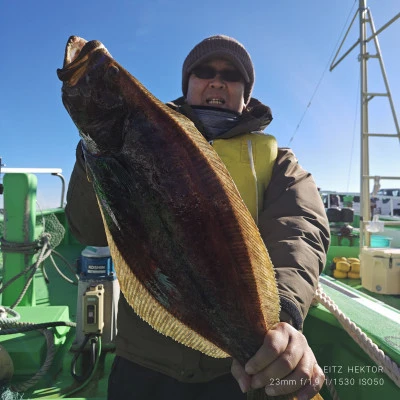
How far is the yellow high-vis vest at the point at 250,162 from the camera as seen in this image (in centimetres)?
206

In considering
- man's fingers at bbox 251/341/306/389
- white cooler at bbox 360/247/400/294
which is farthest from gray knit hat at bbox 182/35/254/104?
white cooler at bbox 360/247/400/294

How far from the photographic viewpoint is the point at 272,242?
5.64ft

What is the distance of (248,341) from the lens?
4.02ft

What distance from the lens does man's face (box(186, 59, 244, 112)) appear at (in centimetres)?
241

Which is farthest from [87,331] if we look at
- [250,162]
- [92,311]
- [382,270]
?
[382,270]

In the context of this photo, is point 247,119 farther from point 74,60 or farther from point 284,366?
point 284,366

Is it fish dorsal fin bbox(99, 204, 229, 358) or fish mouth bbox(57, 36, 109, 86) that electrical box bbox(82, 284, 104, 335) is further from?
fish mouth bbox(57, 36, 109, 86)

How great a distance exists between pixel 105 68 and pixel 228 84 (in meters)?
1.36

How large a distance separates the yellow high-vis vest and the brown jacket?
5cm

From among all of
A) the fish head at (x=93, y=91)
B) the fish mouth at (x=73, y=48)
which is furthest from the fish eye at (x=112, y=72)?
the fish mouth at (x=73, y=48)

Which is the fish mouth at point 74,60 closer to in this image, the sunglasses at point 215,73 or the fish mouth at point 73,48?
the fish mouth at point 73,48

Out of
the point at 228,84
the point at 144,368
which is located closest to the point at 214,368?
the point at 144,368

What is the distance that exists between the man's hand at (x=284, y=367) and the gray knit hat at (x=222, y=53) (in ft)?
6.46

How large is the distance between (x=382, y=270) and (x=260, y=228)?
16.6 ft
